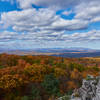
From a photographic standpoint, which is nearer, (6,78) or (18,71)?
(6,78)

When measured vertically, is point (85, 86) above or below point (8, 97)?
above

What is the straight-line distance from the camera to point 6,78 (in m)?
24.4

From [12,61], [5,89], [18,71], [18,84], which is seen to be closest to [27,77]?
[18,71]

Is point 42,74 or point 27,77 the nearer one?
point 27,77

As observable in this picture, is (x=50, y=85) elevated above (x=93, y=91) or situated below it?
below

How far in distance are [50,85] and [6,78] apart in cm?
976

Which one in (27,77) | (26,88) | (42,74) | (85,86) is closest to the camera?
(85,86)

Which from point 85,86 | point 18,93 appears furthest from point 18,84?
point 85,86

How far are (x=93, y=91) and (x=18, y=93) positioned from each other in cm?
1632

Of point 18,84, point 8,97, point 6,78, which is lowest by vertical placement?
point 8,97

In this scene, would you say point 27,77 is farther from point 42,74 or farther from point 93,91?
point 93,91

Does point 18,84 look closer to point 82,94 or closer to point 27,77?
point 27,77

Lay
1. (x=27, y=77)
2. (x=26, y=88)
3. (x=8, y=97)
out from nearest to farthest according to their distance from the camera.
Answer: (x=8, y=97) → (x=26, y=88) → (x=27, y=77)

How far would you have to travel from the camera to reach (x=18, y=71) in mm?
31078
